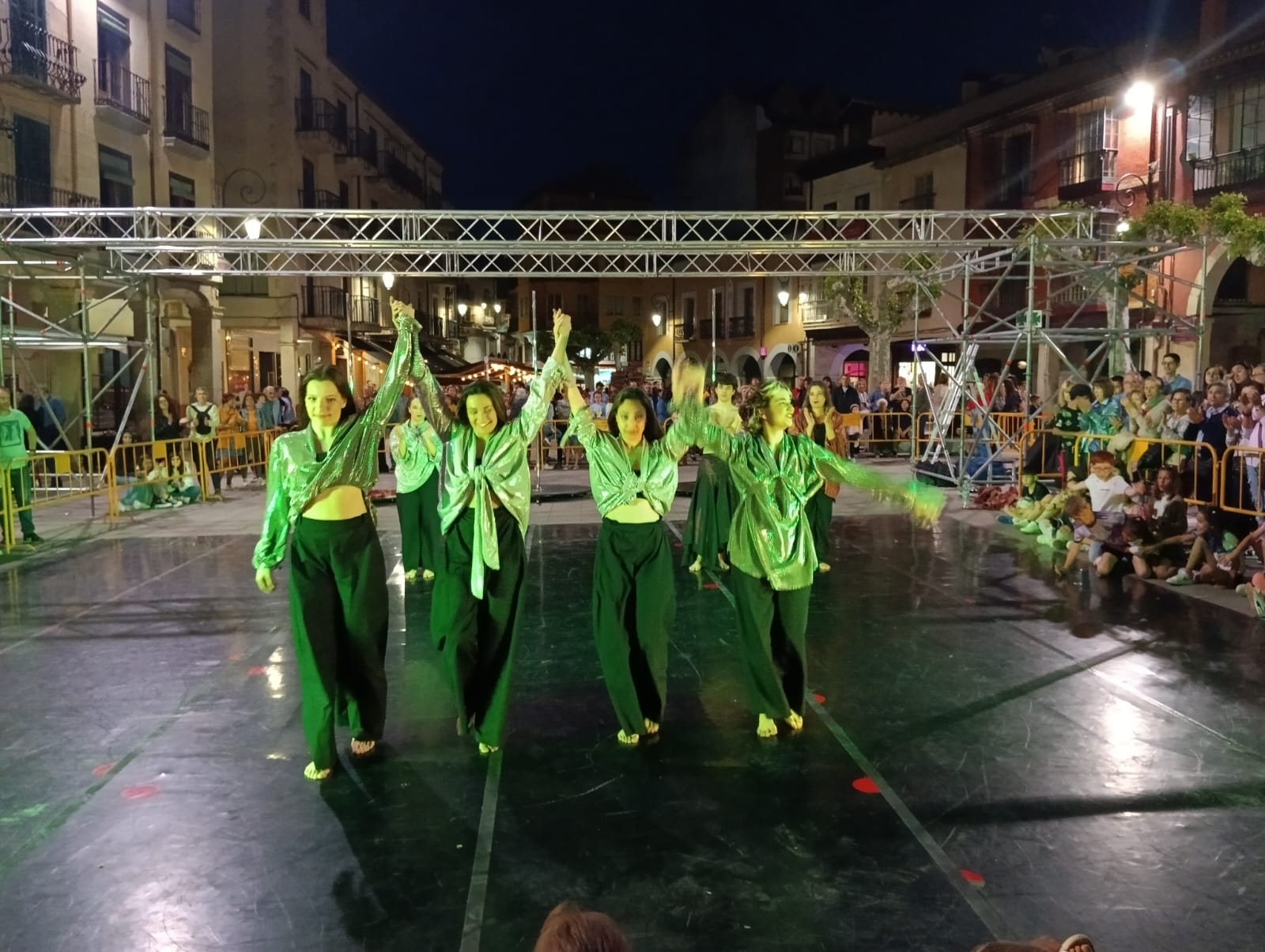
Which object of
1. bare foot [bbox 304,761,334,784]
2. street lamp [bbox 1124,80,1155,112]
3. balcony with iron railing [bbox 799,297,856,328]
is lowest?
bare foot [bbox 304,761,334,784]

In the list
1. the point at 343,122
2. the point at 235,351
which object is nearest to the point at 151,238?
the point at 235,351

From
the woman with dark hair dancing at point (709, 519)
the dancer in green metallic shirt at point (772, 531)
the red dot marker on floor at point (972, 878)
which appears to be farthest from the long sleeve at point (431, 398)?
the woman with dark hair dancing at point (709, 519)

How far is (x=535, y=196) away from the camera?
187ft

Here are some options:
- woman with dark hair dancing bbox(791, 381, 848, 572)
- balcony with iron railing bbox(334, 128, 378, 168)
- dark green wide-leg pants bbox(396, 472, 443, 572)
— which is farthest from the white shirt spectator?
balcony with iron railing bbox(334, 128, 378, 168)

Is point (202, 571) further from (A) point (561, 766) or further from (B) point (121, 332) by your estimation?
(B) point (121, 332)

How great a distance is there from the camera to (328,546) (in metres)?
4.52

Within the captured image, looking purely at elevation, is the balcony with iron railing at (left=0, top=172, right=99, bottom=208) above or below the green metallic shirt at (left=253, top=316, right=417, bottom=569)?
above

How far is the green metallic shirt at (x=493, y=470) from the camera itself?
4852 mm

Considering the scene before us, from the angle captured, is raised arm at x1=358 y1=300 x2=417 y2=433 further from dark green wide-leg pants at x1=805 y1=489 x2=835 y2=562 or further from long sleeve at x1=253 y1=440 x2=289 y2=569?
dark green wide-leg pants at x1=805 y1=489 x2=835 y2=562

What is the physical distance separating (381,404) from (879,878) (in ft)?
9.27

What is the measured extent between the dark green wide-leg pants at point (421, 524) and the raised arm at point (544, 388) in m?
3.13

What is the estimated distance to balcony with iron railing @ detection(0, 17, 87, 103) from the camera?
1656 cm

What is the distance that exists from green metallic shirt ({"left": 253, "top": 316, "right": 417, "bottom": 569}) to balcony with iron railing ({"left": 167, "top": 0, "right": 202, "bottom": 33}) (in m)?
20.9

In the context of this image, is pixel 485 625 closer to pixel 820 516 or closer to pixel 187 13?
pixel 820 516
